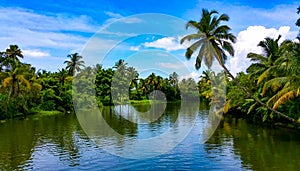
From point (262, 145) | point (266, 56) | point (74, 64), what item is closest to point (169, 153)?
point (262, 145)

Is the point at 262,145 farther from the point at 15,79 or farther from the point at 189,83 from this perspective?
the point at 189,83

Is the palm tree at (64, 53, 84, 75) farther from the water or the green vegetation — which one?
the water

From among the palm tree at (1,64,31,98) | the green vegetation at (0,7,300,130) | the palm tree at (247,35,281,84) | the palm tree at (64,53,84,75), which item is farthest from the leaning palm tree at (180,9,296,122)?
the palm tree at (64,53,84,75)

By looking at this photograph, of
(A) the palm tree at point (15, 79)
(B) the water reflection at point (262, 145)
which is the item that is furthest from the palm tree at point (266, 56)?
(A) the palm tree at point (15, 79)

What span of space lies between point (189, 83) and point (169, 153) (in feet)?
209

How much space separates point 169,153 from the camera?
21312 mm

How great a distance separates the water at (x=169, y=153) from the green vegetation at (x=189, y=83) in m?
2.70

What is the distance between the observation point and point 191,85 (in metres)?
85.8

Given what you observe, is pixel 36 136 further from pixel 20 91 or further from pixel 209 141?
pixel 20 91

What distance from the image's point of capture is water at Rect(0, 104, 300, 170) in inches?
717

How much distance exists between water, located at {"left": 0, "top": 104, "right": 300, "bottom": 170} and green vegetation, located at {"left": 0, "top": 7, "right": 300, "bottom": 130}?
8.85 ft

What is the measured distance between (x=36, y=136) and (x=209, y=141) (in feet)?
48.6

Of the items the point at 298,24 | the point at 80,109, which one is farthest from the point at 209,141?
the point at 80,109

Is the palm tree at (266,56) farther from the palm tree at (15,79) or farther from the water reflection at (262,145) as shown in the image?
the palm tree at (15,79)
